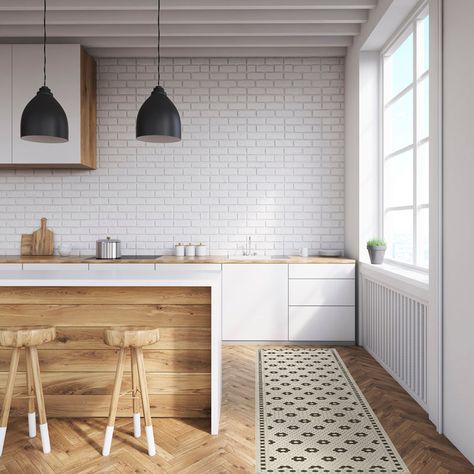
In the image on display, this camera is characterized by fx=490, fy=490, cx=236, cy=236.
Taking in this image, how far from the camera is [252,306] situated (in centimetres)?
518

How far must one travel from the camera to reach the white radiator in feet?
11.3

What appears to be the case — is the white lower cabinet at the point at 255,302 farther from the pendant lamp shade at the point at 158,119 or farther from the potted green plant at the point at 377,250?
the pendant lamp shade at the point at 158,119

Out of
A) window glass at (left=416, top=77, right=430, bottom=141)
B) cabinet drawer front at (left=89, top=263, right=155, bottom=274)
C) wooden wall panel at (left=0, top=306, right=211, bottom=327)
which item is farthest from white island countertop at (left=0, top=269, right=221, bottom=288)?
A: window glass at (left=416, top=77, right=430, bottom=141)

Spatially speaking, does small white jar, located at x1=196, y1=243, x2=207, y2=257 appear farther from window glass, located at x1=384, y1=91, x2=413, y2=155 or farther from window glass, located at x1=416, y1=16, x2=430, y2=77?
window glass, located at x1=416, y1=16, x2=430, y2=77

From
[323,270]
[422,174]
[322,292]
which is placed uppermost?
[422,174]

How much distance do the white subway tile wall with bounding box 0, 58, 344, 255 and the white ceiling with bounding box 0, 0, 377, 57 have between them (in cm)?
22

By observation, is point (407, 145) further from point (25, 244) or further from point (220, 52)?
point (25, 244)

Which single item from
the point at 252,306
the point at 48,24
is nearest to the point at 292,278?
the point at 252,306

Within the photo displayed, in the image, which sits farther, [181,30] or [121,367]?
[181,30]

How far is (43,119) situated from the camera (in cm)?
319

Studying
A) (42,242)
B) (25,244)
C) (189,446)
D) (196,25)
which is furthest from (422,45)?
(25,244)

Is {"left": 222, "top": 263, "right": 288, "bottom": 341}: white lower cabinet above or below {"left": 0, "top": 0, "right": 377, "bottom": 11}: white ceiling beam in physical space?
below

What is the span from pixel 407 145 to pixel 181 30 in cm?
249

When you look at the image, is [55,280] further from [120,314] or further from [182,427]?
[182,427]
